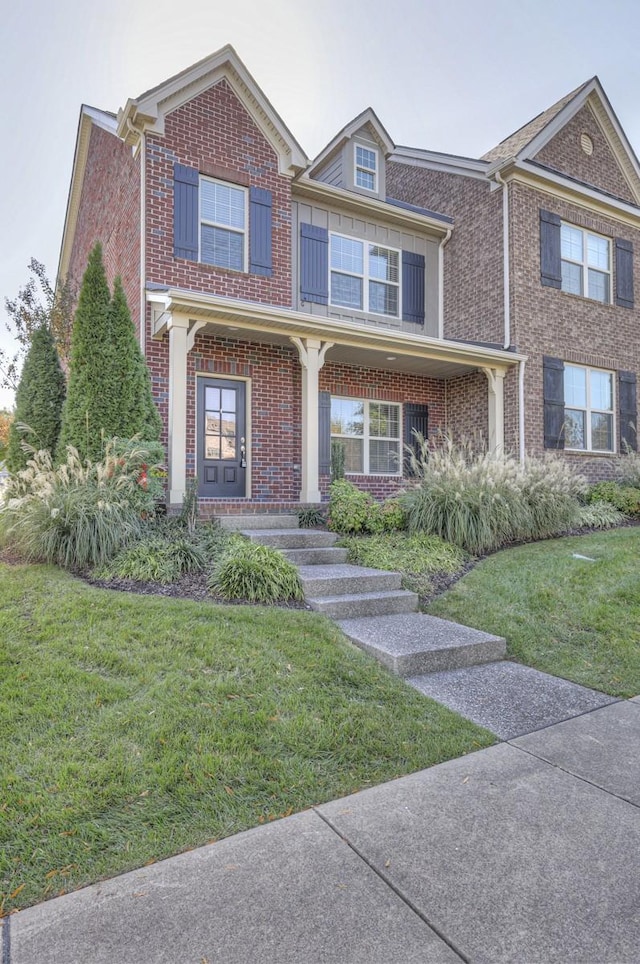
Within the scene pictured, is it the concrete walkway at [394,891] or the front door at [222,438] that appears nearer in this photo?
the concrete walkway at [394,891]

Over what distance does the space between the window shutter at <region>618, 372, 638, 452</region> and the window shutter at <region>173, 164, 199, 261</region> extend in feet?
28.9

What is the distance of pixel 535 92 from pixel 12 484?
46.1ft

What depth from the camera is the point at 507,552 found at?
691 cm

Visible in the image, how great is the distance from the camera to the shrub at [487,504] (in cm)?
700

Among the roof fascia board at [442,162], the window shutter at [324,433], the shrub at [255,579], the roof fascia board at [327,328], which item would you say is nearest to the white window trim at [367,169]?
the roof fascia board at [442,162]

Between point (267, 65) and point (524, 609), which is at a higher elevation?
point (267, 65)

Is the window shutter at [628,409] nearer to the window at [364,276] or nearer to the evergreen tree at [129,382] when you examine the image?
the window at [364,276]

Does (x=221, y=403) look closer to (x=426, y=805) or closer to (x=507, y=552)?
(x=507, y=552)

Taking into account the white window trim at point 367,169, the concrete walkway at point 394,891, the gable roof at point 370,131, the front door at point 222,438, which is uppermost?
the gable roof at point 370,131

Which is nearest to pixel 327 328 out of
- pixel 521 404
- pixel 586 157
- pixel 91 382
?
pixel 91 382

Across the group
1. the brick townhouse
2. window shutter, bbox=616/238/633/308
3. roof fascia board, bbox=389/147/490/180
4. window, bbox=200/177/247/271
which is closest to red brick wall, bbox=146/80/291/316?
the brick townhouse

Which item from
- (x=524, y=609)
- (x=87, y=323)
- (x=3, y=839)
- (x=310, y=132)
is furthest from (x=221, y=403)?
(x=310, y=132)

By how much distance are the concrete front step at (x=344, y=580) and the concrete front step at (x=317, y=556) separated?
12.4 inches

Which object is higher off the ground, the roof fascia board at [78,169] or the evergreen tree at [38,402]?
the roof fascia board at [78,169]
